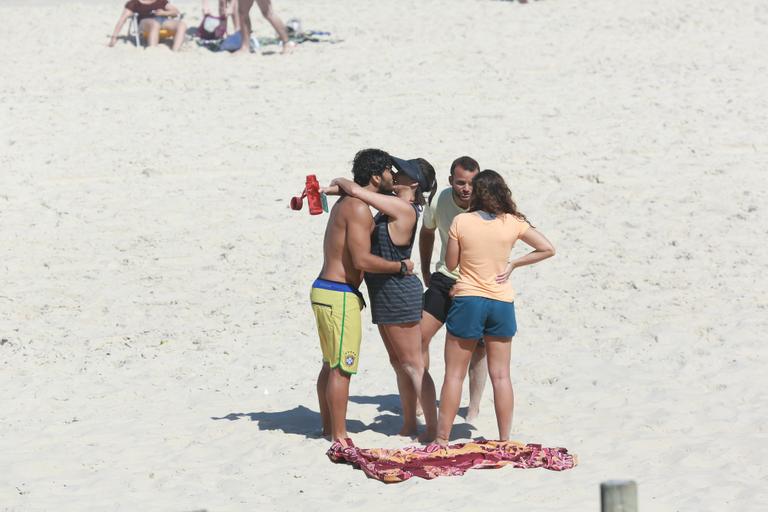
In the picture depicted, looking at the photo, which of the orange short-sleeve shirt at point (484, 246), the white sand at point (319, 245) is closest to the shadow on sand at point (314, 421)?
the white sand at point (319, 245)

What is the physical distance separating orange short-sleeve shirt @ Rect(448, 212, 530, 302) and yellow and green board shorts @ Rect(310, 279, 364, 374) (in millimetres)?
591

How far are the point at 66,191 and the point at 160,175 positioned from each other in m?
0.88

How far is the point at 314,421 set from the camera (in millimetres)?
7477

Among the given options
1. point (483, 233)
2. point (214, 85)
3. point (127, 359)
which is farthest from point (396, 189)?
point (214, 85)

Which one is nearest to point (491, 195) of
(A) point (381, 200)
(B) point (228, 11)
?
(A) point (381, 200)

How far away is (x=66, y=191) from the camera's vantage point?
37.7 ft

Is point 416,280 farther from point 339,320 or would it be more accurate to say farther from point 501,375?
point 501,375

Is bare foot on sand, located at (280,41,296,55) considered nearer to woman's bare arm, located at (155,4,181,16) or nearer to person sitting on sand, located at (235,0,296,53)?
person sitting on sand, located at (235,0,296,53)

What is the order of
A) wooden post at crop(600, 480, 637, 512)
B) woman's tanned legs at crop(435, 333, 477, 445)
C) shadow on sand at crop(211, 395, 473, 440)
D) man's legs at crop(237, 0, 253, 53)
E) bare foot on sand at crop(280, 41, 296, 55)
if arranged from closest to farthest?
wooden post at crop(600, 480, 637, 512)
woman's tanned legs at crop(435, 333, 477, 445)
shadow on sand at crop(211, 395, 473, 440)
man's legs at crop(237, 0, 253, 53)
bare foot on sand at crop(280, 41, 296, 55)

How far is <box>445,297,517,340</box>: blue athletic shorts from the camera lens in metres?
6.45

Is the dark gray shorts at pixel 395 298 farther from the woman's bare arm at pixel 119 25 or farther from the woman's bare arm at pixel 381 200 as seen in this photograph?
the woman's bare arm at pixel 119 25

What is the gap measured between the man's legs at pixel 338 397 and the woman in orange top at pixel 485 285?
52 centimetres

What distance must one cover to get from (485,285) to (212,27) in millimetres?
10054

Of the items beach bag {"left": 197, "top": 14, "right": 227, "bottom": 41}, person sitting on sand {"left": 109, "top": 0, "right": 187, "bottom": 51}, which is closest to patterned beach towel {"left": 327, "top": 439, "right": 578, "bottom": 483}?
person sitting on sand {"left": 109, "top": 0, "right": 187, "bottom": 51}
